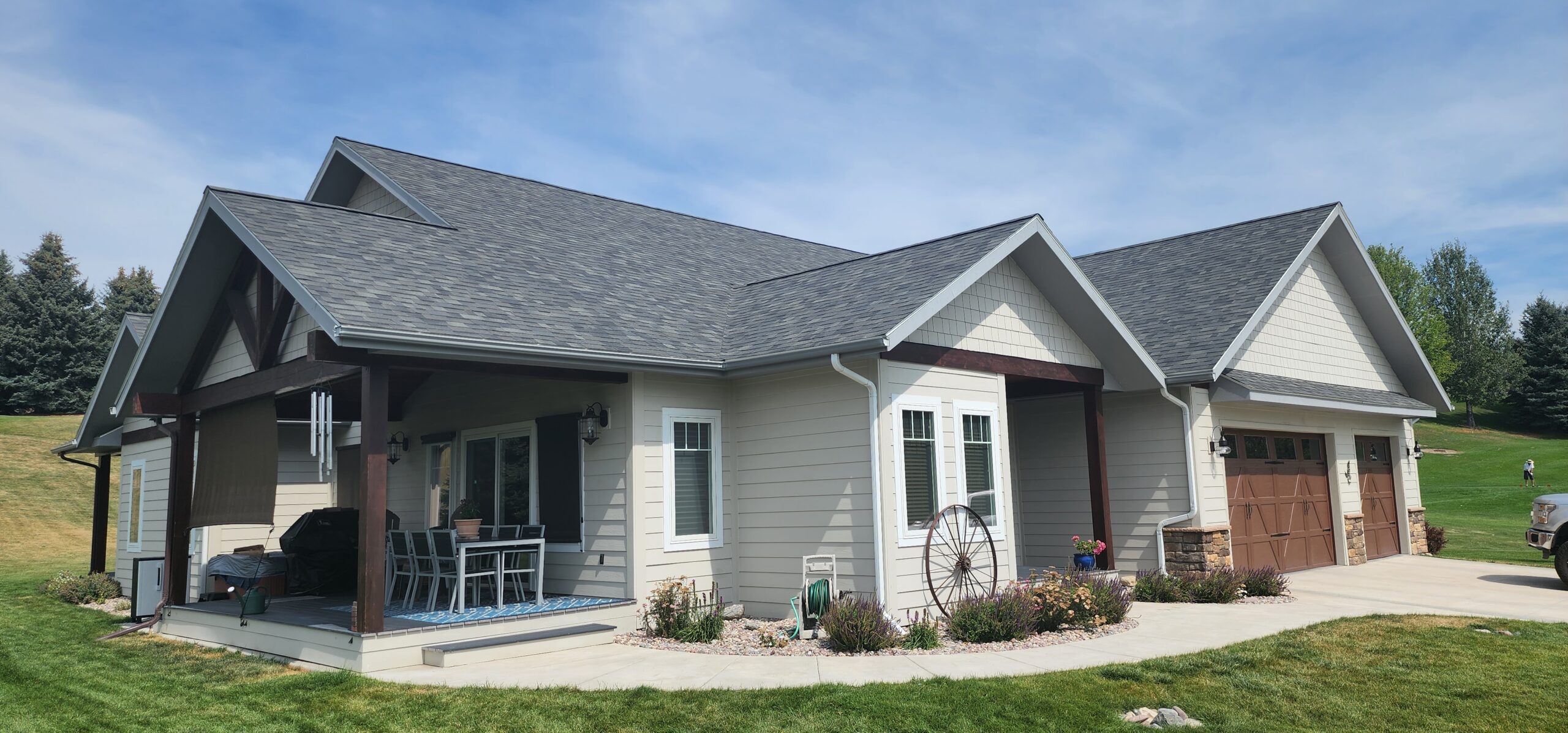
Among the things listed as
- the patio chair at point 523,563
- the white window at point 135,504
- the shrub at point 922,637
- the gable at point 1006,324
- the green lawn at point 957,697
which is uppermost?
the gable at point 1006,324

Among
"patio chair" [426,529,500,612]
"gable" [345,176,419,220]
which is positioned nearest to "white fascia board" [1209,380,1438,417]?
"patio chair" [426,529,500,612]

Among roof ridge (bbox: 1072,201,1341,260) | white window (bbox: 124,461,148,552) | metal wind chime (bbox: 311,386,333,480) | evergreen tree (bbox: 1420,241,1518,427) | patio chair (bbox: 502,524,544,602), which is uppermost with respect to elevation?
evergreen tree (bbox: 1420,241,1518,427)

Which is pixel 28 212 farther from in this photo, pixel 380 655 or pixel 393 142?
pixel 380 655

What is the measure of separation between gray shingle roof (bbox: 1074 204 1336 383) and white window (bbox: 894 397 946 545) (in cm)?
453

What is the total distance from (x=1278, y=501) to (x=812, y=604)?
9.52 metres

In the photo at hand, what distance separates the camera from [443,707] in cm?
690

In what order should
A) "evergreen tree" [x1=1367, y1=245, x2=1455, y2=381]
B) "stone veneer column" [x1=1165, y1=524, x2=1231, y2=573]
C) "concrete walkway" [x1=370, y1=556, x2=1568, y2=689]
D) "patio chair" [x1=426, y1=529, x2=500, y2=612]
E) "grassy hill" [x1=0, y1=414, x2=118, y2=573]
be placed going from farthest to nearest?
"evergreen tree" [x1=1367, y1=245, x2=1455, y2=381] < "grassy hill" [x1=0, y1=414, x2=118, y2=573] < "stone veneer column" [x1=1165, y1=524, x2=1231, y2=573] < "patio chair" [x1=426, y1=529, x2=500, y2=612] < "concrete walkway" [x1=370, y1=556, x2=1568, y2=689]

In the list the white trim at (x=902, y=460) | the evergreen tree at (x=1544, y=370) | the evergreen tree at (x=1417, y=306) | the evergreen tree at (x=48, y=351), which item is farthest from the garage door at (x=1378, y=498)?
the evergreen tree at (x=48, y=351)

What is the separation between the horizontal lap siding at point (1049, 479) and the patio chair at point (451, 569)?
300 inches

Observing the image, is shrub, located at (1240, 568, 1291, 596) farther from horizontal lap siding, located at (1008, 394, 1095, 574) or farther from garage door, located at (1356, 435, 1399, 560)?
garage door, located at (1356, 435, 1399, 560)

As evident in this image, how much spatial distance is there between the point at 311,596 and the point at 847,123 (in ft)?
40.0

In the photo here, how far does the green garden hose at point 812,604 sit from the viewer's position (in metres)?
9.59

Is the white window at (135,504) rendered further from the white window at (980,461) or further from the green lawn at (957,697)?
the white window at (980,461)

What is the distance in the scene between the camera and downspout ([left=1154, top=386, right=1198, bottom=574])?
13.4m
